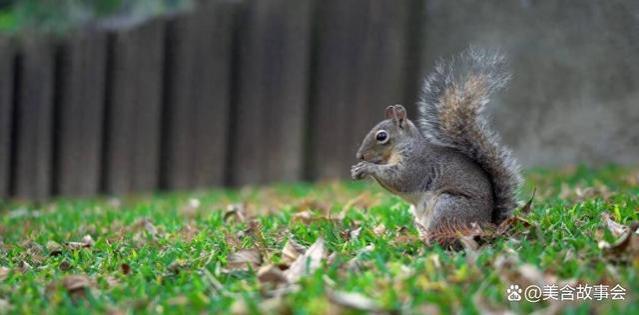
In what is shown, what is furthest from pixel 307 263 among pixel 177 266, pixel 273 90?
pixel 273 90

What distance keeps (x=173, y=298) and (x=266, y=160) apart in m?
5.23

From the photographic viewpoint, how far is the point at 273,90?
25.6ft

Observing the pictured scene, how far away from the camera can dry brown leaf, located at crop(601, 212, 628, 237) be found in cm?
320

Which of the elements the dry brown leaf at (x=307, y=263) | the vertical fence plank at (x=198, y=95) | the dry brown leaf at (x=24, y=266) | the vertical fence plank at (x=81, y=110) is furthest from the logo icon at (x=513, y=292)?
the vertical fence plank at (x=81, y=110)

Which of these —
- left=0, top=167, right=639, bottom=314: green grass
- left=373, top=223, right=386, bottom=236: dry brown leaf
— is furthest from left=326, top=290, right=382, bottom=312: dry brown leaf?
left=373, top=223, right=386, bottom=236: dry brown leaf

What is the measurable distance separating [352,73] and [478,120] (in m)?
4.00

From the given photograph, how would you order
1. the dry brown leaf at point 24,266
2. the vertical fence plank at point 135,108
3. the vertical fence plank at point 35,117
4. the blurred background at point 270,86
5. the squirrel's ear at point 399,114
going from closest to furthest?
the dry brown leaf at point 24,266 → the squirrel's ear at point 399,114 → the blurred background at point 270,86 → the vertical fence plank at point 135,108 → the vertical fence plank at point 35,117

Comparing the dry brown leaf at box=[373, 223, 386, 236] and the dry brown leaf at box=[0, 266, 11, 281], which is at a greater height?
the dry brown leaf at box=[373, 223, 386, 236]

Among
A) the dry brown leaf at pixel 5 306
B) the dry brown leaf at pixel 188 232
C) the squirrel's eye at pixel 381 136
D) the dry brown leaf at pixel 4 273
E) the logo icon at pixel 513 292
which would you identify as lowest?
the dry brown leaf at pixel 4 273

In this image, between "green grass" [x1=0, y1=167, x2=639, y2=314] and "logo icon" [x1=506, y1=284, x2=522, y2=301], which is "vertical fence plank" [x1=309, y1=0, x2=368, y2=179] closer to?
"green grass" [x1=0, y1=167, x2=639, y2=314]

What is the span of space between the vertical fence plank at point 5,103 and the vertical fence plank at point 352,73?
3401 millimetres

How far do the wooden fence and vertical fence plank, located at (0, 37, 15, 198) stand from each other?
0.04 feet

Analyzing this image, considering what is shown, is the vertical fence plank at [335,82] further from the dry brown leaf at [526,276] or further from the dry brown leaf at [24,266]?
the dry brown leaf at [526,276]

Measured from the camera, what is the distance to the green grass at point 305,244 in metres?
2.52
